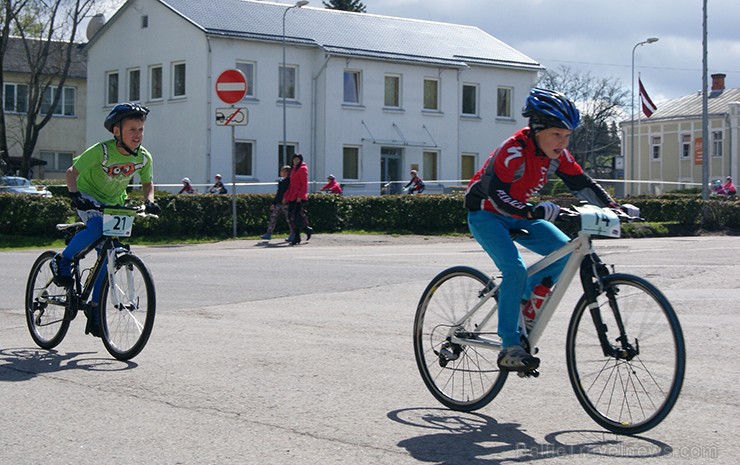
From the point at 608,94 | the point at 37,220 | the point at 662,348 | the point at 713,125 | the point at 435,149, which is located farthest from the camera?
the point at 608,94

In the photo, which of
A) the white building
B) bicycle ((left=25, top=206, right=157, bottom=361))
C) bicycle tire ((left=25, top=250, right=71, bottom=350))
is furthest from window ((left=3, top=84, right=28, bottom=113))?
bicycle ((left=25, top=206, right=157, bottom=361))

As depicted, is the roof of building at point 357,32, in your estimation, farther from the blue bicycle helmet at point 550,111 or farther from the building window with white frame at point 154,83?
the blue bicycle helmet at point 550,111

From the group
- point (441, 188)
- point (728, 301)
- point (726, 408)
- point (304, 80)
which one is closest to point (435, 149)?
point (441, 188)

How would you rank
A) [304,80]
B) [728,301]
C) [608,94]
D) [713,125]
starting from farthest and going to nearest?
[608,94]
[713,125]
[304,80]
[728,301]

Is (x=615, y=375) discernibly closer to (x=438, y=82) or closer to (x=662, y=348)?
(x=662, y=348)

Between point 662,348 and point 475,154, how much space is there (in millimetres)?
50268

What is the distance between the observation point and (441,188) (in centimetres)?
5131

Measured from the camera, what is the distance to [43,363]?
25.8ft

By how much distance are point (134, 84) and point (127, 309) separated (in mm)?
44713

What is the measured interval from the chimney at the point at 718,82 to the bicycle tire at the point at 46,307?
76.3 m

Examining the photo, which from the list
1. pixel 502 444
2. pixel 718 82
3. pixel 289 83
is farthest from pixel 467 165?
pixel 502 444

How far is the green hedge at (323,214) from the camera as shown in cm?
2367

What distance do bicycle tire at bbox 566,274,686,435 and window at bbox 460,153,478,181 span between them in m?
49.4

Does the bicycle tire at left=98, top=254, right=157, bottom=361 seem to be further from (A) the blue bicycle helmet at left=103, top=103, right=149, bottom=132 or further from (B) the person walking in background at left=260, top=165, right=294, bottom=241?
(B) the person walking in background at left=260, top=165, right=294, bottom=241
